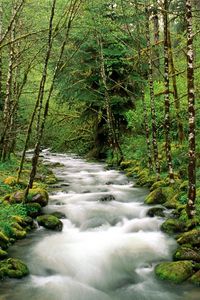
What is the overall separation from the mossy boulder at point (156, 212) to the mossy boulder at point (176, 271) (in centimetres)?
349

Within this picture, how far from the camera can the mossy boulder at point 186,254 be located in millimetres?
8625

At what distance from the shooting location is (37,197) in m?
12.7

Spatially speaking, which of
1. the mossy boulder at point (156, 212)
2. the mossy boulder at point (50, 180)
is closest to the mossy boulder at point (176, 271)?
the mossy boulder at point (156, 212)

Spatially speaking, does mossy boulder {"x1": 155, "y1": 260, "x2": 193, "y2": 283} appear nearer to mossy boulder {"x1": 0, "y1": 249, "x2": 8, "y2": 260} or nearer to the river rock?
mossy boulder {"x1": 0, "y1": 249, "x2": 8, "y2": 260}

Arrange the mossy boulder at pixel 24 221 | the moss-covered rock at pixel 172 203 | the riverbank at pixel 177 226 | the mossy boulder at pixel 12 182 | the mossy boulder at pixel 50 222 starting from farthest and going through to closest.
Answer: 1. the mossy boulder at pixel 12 182
2. the moss-covered rock at pixel 172 203
3. the mossy boulder at pixel 50 222
4. the mossy boulder at pixel 24 221
5. the riverbank at pixel 177 226

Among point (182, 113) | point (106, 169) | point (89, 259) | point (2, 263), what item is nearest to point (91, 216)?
point (89, 259)

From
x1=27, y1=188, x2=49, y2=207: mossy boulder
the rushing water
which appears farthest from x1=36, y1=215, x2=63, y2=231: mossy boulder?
x1=27, y1=188, x2=49, y2=207: mossy boulder

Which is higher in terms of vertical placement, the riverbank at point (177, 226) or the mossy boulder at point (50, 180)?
the mossy boulder at point (50, 180)

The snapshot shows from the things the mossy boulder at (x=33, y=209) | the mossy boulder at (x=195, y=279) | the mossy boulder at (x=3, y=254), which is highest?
the mossy boulder at (x=33, y=209)

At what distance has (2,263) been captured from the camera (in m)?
8.34

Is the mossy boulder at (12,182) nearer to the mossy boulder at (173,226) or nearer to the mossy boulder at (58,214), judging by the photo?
the mossy boulder at (58,214)

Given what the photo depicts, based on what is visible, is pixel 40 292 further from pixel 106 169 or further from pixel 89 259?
pixel 106 169

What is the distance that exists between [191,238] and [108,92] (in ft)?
51.3

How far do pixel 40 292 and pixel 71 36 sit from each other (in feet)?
59.9
